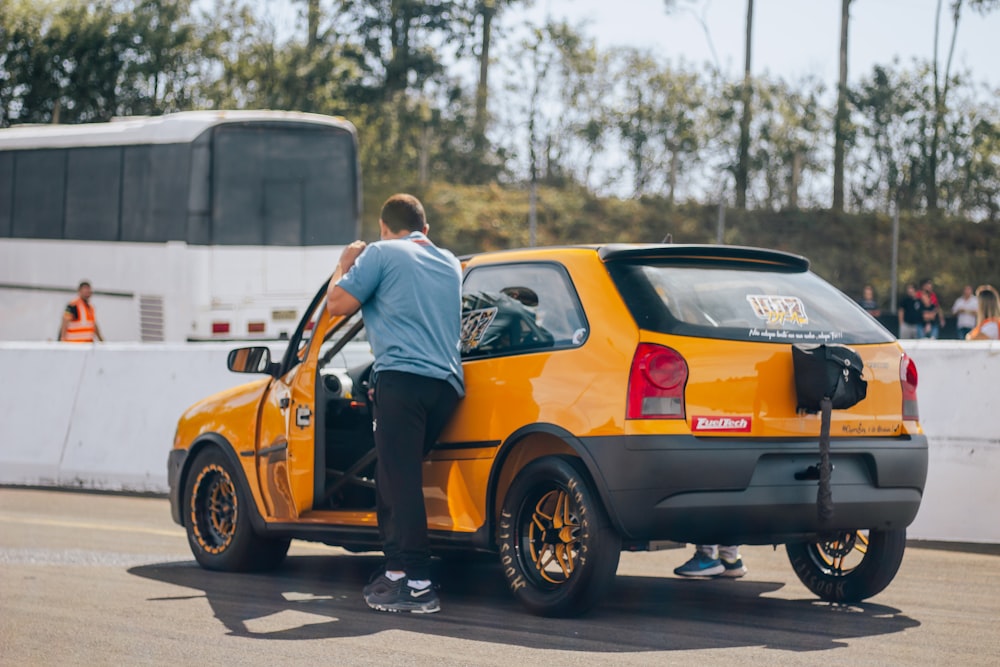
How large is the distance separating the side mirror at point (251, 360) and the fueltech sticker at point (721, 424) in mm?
2718

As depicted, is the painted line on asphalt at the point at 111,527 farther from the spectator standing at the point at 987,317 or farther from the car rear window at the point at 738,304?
the spectator standing at the point at 987,317

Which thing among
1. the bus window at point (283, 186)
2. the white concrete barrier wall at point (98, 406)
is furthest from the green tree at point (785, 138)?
the white concrete barrier wall at point (98, 406)

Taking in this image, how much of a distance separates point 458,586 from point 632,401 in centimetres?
203

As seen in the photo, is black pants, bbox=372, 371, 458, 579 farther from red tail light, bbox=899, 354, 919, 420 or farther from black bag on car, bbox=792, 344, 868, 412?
red tail light, bbox=899, 354, 919, 420

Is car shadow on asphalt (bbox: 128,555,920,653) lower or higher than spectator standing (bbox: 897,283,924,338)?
lower

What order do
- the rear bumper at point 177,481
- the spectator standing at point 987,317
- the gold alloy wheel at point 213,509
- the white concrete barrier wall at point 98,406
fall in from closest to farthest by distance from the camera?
1. the gold alloy wheel at point 213,509
2. the rear bumper at point 177,481
3. the white concrete barrier wall at point 98,406
4. the spectator standing at point 987,317

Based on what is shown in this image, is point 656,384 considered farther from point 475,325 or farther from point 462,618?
point 462,618

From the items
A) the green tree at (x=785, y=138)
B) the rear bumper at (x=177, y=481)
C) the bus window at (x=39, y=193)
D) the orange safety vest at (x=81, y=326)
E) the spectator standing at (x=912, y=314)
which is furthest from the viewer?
the green tree at (x=785, y=138)

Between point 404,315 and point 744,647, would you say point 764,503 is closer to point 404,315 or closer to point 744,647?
point 744,647

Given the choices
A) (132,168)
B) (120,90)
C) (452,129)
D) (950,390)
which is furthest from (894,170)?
(950,390)

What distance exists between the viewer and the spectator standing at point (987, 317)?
13.8 meters

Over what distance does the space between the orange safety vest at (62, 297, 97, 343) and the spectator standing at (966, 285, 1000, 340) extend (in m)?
11.6

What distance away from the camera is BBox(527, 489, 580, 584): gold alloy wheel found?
259 inches

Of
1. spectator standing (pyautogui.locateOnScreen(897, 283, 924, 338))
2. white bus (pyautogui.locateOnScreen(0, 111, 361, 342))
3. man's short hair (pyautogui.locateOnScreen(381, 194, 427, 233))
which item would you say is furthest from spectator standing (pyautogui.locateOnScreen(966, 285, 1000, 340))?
spectator standing (pyautogui.locateOnScreen(897, 283, 924, 338))
